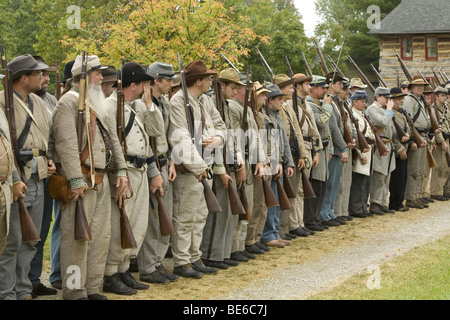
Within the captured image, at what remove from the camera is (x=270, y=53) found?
3650cm

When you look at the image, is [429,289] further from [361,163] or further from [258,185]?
[361,163]

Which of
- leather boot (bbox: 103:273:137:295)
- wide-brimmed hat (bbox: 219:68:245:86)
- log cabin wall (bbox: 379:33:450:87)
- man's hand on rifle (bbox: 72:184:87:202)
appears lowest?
leather boot (bbox: 103:273:137:295)

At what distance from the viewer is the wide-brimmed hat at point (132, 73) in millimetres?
7578

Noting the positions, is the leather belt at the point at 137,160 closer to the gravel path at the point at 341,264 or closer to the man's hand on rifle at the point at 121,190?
the man's hand on rifle at the point at 121,190

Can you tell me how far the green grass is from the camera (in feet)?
23.5

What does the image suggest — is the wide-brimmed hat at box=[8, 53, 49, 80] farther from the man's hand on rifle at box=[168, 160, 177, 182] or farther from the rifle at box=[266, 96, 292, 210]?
the rifle at box=[266, 96, 292, 210]

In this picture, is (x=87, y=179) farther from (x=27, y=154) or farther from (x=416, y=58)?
(x=416, y=58)

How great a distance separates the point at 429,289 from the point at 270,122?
352 cm

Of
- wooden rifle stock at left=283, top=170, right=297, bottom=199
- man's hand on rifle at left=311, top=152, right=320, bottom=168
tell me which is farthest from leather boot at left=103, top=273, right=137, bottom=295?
man's hand on rifle at left=311, top=152, right=320, bottom=168

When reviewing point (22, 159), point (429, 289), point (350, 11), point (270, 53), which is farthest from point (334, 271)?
point (350, 11)

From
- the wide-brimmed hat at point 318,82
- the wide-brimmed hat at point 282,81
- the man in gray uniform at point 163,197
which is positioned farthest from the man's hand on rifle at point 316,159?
the man in gray uniform at point 163,197

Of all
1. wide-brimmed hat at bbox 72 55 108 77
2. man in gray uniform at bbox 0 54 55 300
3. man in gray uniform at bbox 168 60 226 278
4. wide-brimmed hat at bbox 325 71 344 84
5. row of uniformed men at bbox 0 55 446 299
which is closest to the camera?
man in gray uniform at bbox 0 54 55 300

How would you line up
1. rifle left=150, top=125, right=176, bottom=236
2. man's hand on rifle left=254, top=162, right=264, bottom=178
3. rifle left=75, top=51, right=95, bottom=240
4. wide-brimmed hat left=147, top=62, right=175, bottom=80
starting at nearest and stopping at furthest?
rifle left=75, top=51, right=95, bottom=240 → rifle left=150, top=125, right=176, bottom=236 → wide-brimmed hat left=147, top=62, right=175, bottom=80 → man's hand on rifle left=254, top=162, right=264, bottom=178

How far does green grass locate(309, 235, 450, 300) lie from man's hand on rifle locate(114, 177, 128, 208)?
82.3 inches
